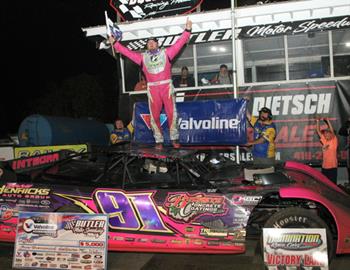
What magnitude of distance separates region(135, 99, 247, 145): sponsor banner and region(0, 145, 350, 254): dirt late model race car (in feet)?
8.73

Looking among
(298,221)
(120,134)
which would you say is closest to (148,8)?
(120,134)

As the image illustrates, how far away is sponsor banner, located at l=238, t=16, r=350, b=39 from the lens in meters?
8.13

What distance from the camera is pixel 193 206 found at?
4.89 metres

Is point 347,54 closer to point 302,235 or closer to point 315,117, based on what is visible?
point 315,117

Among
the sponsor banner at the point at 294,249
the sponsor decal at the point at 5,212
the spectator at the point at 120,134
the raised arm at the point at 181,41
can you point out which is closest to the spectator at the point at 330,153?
the raised arm at the point at 181,41

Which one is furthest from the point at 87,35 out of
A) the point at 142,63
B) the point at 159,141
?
the point at 159,141

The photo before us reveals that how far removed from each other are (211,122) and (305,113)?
191cm

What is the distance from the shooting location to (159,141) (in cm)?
826

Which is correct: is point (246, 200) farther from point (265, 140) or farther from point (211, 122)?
point (211, 122)

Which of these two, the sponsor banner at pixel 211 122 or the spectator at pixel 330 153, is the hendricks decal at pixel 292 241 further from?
the sponsor banner at pixel 211 122

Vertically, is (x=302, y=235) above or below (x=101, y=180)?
below

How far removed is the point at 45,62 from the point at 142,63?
2864cm

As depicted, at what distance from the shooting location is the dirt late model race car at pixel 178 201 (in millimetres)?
4820

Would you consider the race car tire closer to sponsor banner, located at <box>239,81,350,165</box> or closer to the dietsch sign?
sponsor banner, located at <box>239,81,350,165</box>
